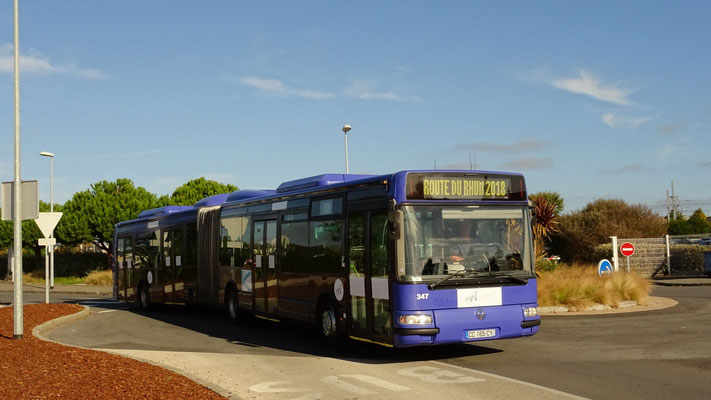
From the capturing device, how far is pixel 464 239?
1134 cm

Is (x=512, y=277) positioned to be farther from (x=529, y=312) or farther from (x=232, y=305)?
(x=232, y=305)

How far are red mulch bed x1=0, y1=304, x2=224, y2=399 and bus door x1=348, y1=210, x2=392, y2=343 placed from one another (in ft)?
10.7

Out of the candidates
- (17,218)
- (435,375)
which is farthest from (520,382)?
(17,218)

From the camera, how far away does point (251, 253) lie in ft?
56.0

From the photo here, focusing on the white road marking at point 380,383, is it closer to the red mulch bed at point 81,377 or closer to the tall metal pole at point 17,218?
the red mulch bed at point 81,377

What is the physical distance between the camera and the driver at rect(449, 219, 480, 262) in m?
11.2

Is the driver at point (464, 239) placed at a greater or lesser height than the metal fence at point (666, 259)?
greater

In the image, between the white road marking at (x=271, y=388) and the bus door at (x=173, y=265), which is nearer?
the white road marking at (x=271, y=388)

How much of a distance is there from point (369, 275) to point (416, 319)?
4.21ft

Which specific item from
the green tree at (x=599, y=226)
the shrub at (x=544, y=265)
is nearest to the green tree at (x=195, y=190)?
the green tree at (x=599, y=226)

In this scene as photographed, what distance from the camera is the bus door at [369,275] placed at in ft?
37.6

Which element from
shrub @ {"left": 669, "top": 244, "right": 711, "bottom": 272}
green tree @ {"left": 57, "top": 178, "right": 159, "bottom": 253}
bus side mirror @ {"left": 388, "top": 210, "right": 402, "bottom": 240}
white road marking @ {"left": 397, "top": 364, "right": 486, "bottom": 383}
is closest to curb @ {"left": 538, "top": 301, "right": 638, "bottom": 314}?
white road marking @ {"left": 397, "top": 364, "right": 486, "bottom": 383}

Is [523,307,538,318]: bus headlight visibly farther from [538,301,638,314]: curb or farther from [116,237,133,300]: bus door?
[116,237,133,300]: bus door

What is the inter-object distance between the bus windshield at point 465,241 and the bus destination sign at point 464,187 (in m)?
0.19
